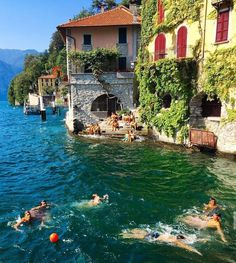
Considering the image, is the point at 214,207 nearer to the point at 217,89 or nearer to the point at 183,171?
the point at 183,171

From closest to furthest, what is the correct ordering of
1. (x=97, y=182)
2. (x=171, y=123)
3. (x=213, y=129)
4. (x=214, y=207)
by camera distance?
(x=214, y=207) → (x=97, y=182) → (x=213, y=129) → (x=171, y=123)

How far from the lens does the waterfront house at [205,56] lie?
68.7 ft

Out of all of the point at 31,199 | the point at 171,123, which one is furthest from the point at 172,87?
the point at 31,199

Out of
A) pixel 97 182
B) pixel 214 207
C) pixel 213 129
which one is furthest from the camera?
pixel 213 129

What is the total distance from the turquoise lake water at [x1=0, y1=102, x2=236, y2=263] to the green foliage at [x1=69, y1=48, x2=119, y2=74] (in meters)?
9.71

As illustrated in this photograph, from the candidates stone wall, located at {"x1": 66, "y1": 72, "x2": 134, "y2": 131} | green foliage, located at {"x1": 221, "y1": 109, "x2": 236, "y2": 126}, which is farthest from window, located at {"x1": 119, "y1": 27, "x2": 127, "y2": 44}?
green foliage, located at {"x1": 221, "y1": 109, "x2": 236, "y2": 126}

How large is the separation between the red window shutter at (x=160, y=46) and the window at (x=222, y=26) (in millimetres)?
5760

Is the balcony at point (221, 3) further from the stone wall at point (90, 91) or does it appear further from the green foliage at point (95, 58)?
the green foliage at point (95, 58)

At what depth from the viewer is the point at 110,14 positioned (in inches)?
1391

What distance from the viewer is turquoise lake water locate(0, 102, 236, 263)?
10617 mm

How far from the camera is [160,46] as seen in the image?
27.4 m

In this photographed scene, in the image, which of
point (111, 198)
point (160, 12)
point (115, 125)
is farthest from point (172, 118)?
point (111, 198)

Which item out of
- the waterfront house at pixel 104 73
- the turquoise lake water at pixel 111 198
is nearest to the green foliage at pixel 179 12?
the waterfront house at pixel 104 73

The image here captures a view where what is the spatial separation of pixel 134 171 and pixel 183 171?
3.23 metres
